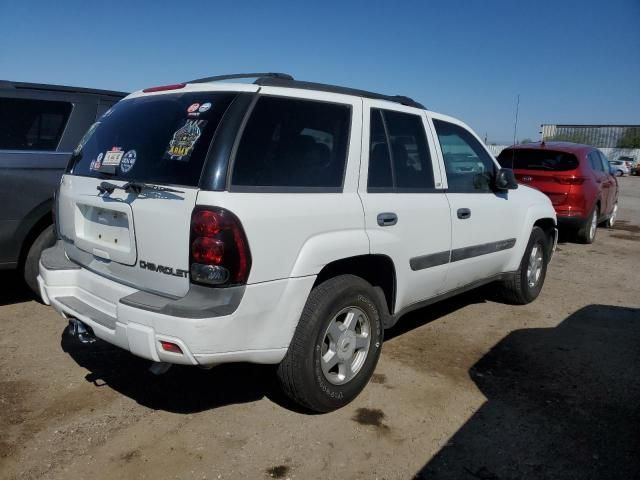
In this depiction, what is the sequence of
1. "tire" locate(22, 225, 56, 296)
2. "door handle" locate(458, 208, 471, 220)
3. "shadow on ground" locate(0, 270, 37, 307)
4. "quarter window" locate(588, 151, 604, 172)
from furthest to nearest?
"quarter window" locate(588, 151, 604, 172) → "shadow on ground" locate(0, 270, 37, 307) → "tire" locate(22, 225, 56, 296) → "door handle" locate(458, 208, 471, 220)

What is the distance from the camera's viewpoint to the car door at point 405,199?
327 cm

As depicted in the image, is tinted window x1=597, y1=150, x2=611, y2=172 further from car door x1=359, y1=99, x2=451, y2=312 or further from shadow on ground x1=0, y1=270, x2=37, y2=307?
shadow on ground x1=0, y1=270, x2=37, y2=307

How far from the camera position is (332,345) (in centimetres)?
312

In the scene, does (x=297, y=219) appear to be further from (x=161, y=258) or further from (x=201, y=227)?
(x=161, y=258)

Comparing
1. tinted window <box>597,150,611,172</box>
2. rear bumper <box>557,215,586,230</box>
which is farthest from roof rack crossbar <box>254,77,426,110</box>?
tinted window <box>597,150,611,172</box>

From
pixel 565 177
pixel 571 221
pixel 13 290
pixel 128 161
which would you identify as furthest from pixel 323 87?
pixel 571 221

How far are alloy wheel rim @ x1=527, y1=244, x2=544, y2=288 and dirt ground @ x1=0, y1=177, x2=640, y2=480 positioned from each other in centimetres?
79

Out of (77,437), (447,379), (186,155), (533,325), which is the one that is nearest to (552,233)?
(533,325)

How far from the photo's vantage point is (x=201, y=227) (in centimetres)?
248

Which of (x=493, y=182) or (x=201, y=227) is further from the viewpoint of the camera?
(x=493, y=182)

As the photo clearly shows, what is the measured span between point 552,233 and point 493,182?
173cm

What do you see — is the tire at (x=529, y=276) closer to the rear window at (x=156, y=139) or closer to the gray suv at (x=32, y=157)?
the rear window at (x=156, y=139)

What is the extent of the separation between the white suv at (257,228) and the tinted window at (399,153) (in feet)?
0.04

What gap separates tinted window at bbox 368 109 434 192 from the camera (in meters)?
3.37
